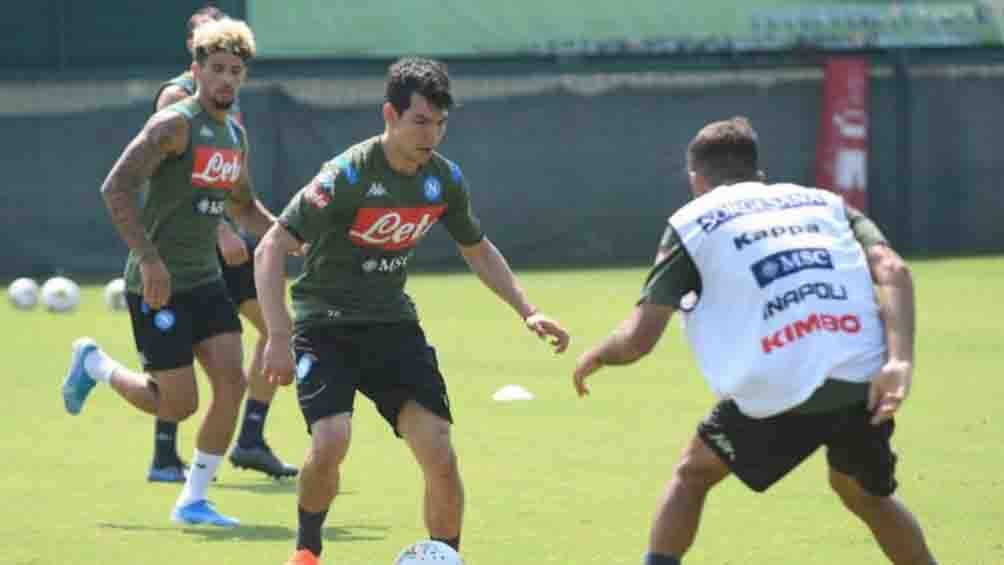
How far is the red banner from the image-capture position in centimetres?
2606

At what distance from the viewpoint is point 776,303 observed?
20.9 feet

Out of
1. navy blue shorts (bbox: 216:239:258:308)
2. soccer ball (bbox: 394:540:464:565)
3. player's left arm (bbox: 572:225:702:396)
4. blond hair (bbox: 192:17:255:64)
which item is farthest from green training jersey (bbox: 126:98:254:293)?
player's left arm (bbox: 572:225:702:396)

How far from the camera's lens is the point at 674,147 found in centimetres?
2578

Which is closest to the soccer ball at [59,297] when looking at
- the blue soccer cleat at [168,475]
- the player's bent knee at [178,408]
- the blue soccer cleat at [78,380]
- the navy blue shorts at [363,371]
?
the blue soccer cleat at [78,380]

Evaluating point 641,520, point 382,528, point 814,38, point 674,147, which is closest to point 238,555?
point 382,528

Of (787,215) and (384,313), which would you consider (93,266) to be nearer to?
(384,313)

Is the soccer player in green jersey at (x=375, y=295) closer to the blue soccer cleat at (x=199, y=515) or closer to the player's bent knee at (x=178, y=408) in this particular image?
the blue soccer cleat at (x=199, y=515)

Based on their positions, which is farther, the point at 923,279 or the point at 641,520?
the point at 923,279

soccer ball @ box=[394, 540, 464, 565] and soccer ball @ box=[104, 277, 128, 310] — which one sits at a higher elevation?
soccer ball @ box=[394, 540, 464, 565]

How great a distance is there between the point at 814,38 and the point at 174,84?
63.8 feet

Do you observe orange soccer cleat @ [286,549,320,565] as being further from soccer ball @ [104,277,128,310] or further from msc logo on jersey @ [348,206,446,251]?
soccer ball @ [104,277,128,310]

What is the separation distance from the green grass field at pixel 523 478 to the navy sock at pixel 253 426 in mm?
234

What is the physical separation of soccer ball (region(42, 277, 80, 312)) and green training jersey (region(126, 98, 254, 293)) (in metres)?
10.2

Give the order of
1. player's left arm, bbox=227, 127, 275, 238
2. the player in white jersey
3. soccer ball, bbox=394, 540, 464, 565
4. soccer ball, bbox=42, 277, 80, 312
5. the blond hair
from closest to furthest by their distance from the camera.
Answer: the player in white jersey < soccer ball, bbox=394, 540, 464, 565 < the blond hair < player's left arm, bbox=227, 127, 275, 238 < soccer ball, bbox=42, 277, 80, 312
